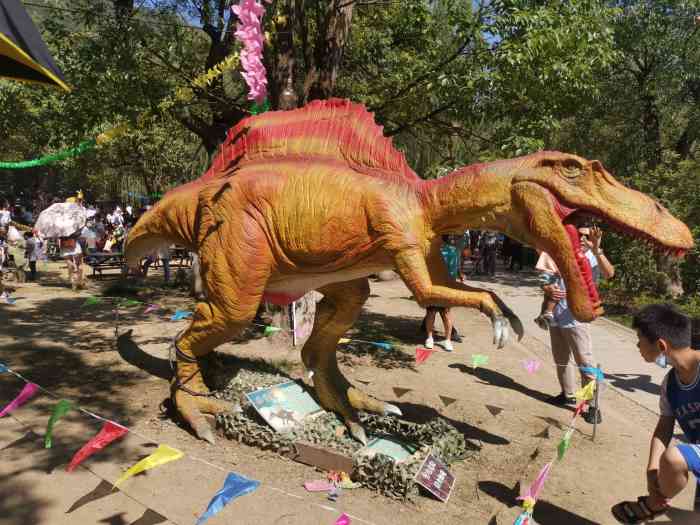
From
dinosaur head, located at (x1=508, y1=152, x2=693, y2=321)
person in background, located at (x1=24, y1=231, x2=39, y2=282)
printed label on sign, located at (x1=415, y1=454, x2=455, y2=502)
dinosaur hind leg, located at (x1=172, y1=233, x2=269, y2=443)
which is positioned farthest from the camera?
person in background, located at (x1=24, y1=231, x2=39, y2=282)

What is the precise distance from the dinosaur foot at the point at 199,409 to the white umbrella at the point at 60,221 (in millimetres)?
7284

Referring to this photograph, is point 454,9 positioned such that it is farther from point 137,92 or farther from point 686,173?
point 686,173

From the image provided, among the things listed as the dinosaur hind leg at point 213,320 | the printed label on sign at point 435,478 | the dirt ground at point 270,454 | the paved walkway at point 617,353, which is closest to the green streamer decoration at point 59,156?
the dirt ground at point 270,454

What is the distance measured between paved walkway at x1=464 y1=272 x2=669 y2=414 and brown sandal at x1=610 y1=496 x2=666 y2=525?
11.0 ft

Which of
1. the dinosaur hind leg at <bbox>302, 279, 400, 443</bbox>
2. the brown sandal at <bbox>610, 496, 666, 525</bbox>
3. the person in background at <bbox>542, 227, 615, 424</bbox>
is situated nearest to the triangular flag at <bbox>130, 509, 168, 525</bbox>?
the dinosaur hind leg at <bbox>302, 279, 400, 443</bbox>

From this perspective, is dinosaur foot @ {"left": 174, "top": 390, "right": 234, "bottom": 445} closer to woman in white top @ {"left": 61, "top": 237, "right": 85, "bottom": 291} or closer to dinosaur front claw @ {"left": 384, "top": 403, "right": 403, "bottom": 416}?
dinosaur front claw @ {"left": 384, "top": 403, "right": 403, "bottom": 416}

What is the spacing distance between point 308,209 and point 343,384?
1538 millimetres

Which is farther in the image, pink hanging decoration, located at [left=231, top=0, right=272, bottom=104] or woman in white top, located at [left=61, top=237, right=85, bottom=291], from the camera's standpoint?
woman in white top, located at [left=61, top=237, right=85, bottom=291]

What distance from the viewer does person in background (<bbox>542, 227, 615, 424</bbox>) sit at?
4672mm

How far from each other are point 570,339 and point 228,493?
3.72 m

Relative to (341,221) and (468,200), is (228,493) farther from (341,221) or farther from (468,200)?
(468,200)

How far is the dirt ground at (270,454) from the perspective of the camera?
10.0ft

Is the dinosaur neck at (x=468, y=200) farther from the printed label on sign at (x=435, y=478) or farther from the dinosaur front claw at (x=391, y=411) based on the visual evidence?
the dinosaur front claw at (x=391, y=411)

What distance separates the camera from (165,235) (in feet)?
14.4
